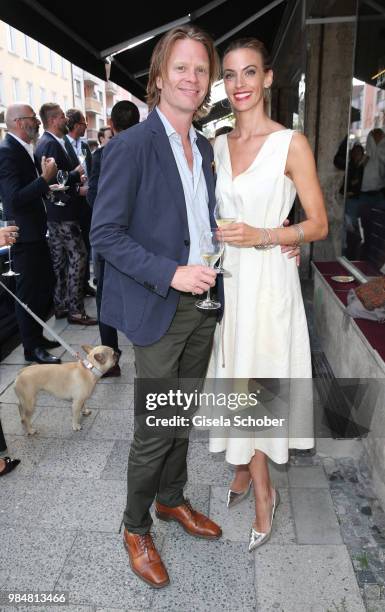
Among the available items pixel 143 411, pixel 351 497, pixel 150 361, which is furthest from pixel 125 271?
pixel 351 497

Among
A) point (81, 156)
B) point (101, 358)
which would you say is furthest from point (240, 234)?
point (81, 156)

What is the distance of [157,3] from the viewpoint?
488cm

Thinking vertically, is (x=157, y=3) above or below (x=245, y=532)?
above

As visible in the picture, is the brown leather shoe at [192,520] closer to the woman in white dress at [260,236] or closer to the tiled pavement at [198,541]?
the tiled pavement at [198,541]

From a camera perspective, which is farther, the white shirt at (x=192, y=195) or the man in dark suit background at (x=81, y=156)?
the man in dark suit background at (x=81, y=156)

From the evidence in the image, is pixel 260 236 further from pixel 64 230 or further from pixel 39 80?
pixel 39 80

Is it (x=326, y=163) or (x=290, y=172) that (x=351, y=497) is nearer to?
(x=290, y=172)

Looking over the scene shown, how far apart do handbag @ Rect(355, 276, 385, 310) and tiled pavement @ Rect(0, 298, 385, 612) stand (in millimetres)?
943

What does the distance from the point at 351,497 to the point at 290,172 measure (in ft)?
6.18

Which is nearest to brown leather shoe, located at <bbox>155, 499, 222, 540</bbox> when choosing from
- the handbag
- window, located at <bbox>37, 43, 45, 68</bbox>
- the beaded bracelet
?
the beaded bracelet

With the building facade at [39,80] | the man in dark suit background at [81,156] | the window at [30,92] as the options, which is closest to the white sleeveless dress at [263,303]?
the man in dark suit background at [81,156]

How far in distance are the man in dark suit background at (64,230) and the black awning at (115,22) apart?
2.76ft

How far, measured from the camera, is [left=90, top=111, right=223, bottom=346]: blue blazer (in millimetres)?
1885

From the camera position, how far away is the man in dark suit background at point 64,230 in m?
5.80
